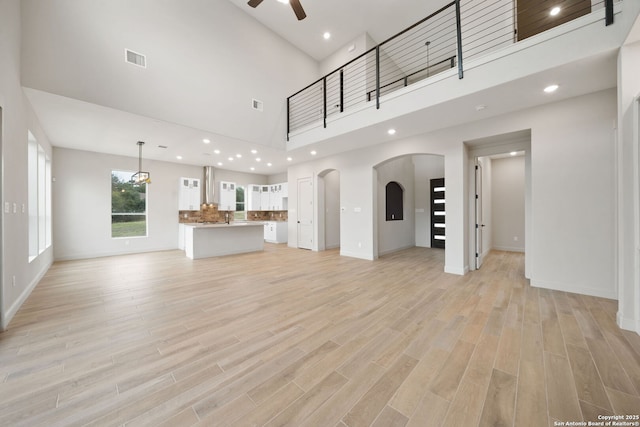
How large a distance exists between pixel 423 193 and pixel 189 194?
8302 mm

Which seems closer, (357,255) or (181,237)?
(357,255)

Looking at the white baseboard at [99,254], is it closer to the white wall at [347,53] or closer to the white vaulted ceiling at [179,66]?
the white vaulted ceiling at [179,66]

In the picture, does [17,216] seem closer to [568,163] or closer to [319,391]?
[319,391]

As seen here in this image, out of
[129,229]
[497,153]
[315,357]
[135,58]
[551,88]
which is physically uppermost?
[135,58]

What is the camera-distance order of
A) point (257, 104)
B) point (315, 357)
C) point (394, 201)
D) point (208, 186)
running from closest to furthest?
1. point (315, 357)
2. point (257, 104)
3. point (394, 201)
4. point (208, 186)

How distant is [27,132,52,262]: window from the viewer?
13.6 feet

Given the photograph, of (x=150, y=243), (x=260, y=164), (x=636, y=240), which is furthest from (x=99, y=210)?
(x=636, y=240)

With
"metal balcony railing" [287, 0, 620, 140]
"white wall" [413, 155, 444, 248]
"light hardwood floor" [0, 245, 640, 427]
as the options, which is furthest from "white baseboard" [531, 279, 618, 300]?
"white wall" [413, 155, 444, 248]

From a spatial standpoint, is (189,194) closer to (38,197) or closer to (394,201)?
(38,197)

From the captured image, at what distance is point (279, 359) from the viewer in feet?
6.50

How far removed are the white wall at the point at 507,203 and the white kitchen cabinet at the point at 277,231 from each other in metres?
7.39

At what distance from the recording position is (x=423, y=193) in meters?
8.13

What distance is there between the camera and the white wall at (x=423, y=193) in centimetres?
794

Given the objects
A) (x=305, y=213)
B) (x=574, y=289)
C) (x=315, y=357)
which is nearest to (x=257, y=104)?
(x=305, y=213)
